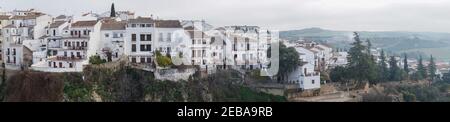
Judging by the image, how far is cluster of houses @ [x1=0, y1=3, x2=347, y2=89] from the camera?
632 inches

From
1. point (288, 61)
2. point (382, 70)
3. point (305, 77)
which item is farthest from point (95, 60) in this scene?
point (382, 70)

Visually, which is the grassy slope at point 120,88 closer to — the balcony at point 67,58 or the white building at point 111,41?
the balcony at point 67,58

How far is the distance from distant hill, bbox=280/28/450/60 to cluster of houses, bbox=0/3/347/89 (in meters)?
10.7

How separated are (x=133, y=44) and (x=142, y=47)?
26cm

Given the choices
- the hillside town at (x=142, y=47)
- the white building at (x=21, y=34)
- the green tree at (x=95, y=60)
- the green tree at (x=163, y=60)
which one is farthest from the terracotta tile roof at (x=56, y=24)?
the green tree at (x=163, y=60)

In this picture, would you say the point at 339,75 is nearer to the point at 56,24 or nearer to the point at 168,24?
the point at 168,24

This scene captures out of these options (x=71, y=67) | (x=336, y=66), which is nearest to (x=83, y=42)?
(x=71, y=67)

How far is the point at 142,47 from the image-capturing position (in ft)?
52.6

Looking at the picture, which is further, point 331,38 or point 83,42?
point 331,38

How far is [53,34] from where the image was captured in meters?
17.6
